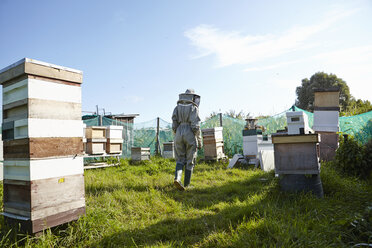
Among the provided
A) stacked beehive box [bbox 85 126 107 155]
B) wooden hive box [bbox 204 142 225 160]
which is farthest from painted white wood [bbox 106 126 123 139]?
wooden hive box [bbox 204 142 225 160]

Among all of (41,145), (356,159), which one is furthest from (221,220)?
(356,159)

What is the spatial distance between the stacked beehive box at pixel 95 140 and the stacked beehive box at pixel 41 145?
213 inches

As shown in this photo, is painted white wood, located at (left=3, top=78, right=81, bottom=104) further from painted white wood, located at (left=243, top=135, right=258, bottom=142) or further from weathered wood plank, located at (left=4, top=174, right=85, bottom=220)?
painted white wood, located at (left=243, top=135, right=258, bottom=142)

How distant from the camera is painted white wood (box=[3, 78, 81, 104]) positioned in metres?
2.62

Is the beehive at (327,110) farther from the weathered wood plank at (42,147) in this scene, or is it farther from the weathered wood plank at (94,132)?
the weathered wood plank at (94,132)

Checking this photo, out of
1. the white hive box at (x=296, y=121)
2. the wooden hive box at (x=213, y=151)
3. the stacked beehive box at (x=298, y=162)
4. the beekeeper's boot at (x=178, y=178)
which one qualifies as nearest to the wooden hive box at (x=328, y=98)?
the white hive box at (x=296, y=121)

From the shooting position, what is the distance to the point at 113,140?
29.5ft

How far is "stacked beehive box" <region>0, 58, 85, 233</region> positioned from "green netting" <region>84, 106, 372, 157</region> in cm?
883

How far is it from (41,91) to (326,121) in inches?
285

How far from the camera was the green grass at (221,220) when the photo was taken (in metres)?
2.55

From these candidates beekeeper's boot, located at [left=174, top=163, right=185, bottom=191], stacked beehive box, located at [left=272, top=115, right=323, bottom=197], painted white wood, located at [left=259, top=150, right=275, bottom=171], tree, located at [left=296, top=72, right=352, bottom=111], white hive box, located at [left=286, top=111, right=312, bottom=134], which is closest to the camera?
stacked beehive box, located at [left=272, top=115, right=323, bottom=197]

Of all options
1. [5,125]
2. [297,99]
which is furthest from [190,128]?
[297,99]

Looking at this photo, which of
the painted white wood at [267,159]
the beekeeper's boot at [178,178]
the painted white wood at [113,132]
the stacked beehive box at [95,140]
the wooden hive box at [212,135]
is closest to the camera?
the beekeeper's boot at [178,178]

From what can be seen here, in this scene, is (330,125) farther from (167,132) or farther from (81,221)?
(167,132)
